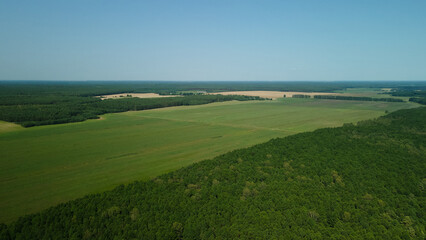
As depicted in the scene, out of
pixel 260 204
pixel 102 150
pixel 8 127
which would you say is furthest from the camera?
pixel 8 127

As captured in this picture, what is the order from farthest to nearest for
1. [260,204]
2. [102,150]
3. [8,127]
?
[8,127]
[102,150]
[260,204]

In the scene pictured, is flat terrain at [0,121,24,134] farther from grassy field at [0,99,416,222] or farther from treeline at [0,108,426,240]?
treeline at [0,108,426,240]

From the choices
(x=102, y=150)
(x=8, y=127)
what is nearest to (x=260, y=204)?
(x=102, y=150)

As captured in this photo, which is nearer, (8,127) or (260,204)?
(260,204)

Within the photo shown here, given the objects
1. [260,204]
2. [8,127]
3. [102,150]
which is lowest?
[102,150]

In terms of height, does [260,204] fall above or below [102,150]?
above

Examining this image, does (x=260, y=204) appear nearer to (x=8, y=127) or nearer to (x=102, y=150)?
(x=102, y=150)
